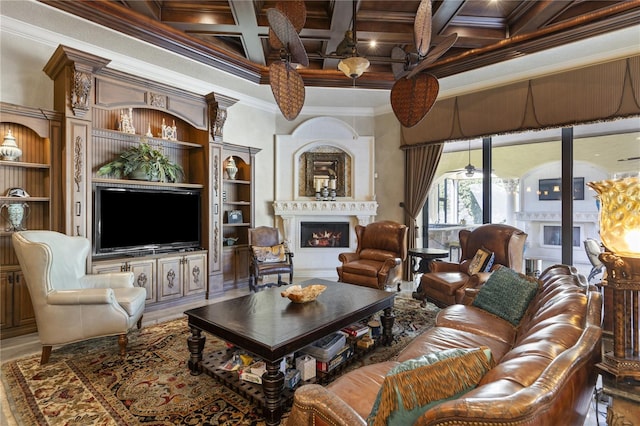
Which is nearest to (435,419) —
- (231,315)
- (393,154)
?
(231,315)

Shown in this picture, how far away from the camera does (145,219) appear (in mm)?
4219

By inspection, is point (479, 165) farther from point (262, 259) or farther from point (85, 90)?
point (85, 90)

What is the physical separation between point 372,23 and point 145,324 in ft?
14.4

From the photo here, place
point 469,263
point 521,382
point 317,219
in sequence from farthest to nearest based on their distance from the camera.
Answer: point 317,219, point 469,263, point 521,382

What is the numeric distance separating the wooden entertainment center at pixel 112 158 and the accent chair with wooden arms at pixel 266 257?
0.33 m

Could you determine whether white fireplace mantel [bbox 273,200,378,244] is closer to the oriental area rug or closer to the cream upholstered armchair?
the oriental area rug

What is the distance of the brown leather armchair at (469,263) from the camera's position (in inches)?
140

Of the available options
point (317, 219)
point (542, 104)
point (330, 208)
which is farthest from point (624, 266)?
point (317, 219)

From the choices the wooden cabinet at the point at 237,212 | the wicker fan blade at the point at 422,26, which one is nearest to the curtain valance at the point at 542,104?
the wicker fan blade at the point at 422,26

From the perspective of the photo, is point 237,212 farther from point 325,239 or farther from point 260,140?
point 325,239

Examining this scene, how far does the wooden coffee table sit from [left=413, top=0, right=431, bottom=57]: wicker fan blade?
6.79 ft

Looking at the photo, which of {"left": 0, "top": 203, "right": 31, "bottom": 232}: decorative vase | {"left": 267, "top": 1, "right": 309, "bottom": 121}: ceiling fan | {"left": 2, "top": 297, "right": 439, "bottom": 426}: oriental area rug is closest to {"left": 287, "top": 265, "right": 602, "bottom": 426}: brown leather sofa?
{"left": 2, "top": 297, "right": 439, "bottom": 426}: oriental area rug

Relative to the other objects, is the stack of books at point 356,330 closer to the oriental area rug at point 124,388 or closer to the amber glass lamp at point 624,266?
the oriental area rug at point 124,388

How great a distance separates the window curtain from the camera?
561cm
